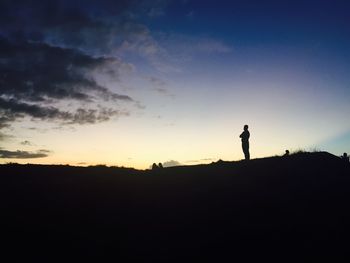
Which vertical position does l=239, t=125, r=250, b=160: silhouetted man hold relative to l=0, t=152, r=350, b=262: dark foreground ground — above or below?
above

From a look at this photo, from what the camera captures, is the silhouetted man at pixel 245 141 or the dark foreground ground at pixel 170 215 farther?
the silhouetted man at pixel 245 141

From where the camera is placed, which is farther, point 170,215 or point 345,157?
point 345,157

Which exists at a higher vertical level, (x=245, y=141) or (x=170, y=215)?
(x=245, y=141)

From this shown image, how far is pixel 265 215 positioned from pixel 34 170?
10057 millimetres

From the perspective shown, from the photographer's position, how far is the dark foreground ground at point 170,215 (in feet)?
36.0

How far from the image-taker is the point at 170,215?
1351 centimetres

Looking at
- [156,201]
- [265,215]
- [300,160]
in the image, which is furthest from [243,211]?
[300,160]

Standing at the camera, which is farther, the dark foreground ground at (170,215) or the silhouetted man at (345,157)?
the silhouetted man at (345,157)

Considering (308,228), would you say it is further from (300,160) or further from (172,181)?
(300,160)

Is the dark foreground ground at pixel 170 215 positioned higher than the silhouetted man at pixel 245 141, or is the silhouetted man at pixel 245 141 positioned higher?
the silhouetted man at pixel 245 141

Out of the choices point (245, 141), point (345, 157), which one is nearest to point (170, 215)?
point (245, 141)

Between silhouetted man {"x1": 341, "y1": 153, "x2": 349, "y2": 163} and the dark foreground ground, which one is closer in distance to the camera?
the dark foreground ground

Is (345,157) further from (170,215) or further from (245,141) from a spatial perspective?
(170,215)

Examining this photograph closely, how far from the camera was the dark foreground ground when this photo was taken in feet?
36.0
